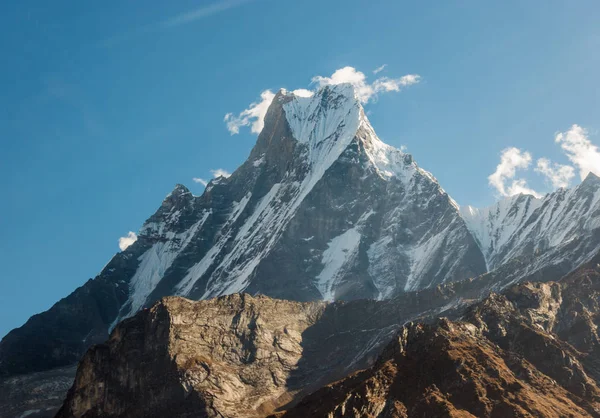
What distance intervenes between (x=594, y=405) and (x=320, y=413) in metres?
49.8

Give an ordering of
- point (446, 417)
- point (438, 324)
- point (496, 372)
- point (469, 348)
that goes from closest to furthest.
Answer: point (446, 417), point (496, 372), point (469, 348), point (438, 324)

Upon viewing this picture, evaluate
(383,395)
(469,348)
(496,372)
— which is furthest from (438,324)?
(383,395)

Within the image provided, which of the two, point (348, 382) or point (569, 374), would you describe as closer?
point (348, 382)

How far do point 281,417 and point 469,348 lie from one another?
120 ft

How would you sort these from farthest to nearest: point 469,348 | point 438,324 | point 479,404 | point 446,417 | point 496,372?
point 438,324 → point 469,348 → point 496,372 → point 479,404 → point 446,417

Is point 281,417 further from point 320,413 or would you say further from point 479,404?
point 479,404

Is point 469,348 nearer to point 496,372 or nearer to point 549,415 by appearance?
point 496,372

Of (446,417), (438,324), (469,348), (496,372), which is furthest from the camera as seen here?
(438,324)

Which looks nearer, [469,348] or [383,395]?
[383,395]

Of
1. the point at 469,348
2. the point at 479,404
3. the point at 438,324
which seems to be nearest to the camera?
the point at 479,404

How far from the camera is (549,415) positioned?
146 metres

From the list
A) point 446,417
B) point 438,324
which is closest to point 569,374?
point 438,324

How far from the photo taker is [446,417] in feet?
449

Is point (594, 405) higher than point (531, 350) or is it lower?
lower
